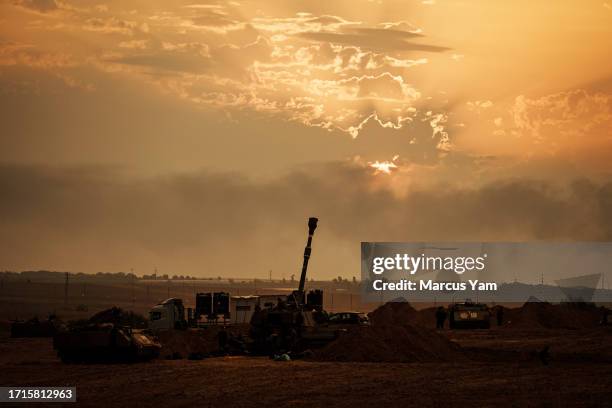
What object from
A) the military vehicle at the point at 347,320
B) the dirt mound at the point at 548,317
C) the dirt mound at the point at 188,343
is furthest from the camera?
the dirt mound at the point at 548,317

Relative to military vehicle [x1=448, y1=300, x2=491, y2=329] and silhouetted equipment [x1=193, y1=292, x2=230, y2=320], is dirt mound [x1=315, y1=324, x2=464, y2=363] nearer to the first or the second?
silhouetted equipment [x1=193, y1=292, x2=230, y2=320]

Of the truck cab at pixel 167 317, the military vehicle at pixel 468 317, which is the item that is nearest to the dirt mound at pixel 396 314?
the military vehicle at pixel 468 317

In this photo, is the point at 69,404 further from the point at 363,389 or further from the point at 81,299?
the point at 81,299

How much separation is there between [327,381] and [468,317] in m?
43.2

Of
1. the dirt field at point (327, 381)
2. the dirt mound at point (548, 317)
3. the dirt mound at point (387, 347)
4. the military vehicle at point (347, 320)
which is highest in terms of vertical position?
the dirt mound at point (548, 317)

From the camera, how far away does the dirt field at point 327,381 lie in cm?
2494

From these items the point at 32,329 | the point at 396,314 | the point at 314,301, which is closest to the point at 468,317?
the point at 396,314

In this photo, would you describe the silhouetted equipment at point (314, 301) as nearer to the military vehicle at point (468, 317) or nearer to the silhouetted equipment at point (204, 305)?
the silhouetted equipment at point (204, 305)

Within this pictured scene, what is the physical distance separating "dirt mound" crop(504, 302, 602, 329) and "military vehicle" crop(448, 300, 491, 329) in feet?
18.3

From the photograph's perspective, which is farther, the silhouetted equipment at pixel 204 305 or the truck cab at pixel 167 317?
the silhouetted equipment at pixel 204 305

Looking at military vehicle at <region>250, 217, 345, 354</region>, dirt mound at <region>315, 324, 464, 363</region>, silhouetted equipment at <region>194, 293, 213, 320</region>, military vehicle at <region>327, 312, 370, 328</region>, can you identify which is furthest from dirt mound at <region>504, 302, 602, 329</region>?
military vehicle at <region>250, 217, 345, 354</region>

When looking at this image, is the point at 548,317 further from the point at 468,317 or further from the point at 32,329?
the point at 32,329

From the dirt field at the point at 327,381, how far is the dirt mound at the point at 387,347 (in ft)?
4.94

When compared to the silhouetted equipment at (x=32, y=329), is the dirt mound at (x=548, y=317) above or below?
above
